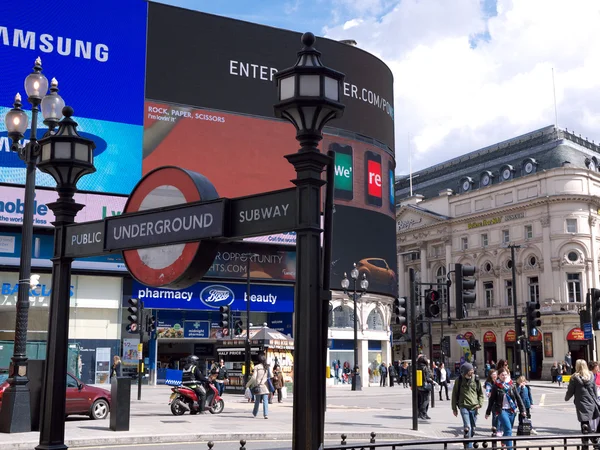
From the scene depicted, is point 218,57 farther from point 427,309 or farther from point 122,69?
point 427,309

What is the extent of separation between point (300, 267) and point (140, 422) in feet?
50.7

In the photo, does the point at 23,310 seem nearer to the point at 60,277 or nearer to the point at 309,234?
the point at 60,277

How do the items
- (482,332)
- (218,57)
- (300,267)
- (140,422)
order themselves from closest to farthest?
(300,267) → (140,422) → (218,57) → (482,332)

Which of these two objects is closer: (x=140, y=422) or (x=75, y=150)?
(x=75, y=150)

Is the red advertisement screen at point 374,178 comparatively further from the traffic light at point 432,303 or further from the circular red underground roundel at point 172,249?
the circular red underground roundel at point 172,249

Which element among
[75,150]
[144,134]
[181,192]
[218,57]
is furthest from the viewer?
[218,57]

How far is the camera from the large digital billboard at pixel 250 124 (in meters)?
46.6

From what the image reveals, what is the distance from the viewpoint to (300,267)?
5.94m

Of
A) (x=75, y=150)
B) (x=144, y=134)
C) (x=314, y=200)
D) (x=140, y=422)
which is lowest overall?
(x=140, y=422)

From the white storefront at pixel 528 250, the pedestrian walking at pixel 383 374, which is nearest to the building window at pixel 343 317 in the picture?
the pedestrian walking at pixel 383 374

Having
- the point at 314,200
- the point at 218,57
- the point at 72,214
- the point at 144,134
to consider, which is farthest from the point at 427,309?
the point at 218,57

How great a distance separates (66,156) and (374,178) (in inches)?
1831

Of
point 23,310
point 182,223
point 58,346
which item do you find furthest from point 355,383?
point 182,223

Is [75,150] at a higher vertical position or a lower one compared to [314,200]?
higher
